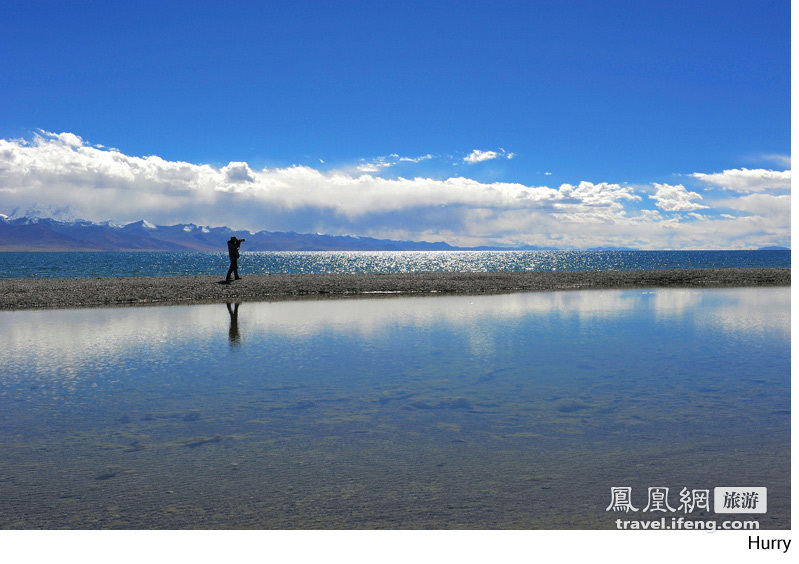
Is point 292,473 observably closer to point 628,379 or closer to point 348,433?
point 348,433

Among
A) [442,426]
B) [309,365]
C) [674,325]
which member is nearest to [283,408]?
[442,426]

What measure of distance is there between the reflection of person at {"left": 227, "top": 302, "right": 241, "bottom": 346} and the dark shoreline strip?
4122 mm

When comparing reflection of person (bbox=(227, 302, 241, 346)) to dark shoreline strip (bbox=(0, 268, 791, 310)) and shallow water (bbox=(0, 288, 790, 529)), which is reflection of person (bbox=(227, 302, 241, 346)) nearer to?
shallow water (bbox=(0, 288, 790, 529))

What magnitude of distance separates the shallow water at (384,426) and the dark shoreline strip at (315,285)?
12.2m

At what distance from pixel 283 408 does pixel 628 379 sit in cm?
649

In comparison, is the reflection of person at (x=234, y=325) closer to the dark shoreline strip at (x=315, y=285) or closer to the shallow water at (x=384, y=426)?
the shallow water at (x=384, y=426)

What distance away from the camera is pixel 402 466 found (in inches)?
285

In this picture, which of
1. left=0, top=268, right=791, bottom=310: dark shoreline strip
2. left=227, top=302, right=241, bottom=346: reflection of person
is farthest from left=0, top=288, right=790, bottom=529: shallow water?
left=0, top=268, right=791, bottom=310: dark shoreline strip

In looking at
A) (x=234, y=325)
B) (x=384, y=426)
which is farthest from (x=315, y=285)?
(x=384, y=426)

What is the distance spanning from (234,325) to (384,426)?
42.8 feet

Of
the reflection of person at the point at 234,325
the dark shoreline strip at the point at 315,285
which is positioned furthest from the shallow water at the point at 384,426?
the dark shoreline strip at the point at 315,285

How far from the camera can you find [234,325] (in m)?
20.6

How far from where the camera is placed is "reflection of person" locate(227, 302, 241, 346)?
17109mm

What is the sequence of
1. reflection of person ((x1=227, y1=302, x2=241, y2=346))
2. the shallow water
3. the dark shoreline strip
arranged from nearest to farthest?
the shallow water
reflection of person ((x1=227, y1=302, x2=241, y2=346))
the dark shoreline strip
